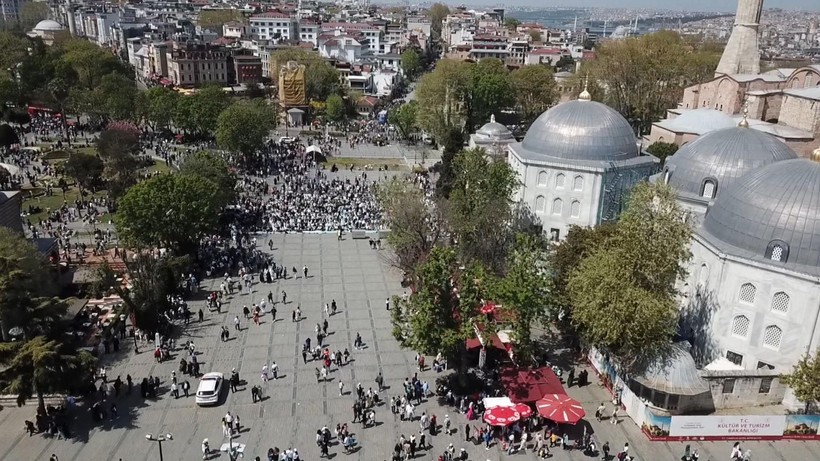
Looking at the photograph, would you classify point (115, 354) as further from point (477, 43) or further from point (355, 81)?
point (477, 43)

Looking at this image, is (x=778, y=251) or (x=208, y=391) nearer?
(x=208, y=391)

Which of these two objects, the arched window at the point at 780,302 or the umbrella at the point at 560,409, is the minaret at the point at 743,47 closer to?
the arched window at the point at 780,302

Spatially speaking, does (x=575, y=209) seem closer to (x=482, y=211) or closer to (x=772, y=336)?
(x=482, y=211)

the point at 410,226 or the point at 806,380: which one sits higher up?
the point at 410,226

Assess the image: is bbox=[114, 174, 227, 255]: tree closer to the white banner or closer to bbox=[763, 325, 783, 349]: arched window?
the white banner

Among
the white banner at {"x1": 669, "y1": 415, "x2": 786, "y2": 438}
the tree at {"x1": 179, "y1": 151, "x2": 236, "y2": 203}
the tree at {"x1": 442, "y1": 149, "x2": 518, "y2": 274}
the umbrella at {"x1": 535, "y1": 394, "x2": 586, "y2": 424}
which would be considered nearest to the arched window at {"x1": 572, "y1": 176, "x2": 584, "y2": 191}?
the tree at {"x1": 442, "y1": 149, "x2": 518, "y2": 274}

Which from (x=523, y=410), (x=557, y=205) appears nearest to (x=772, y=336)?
(x=523, y=410)

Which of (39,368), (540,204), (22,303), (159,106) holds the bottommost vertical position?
(39,368)
